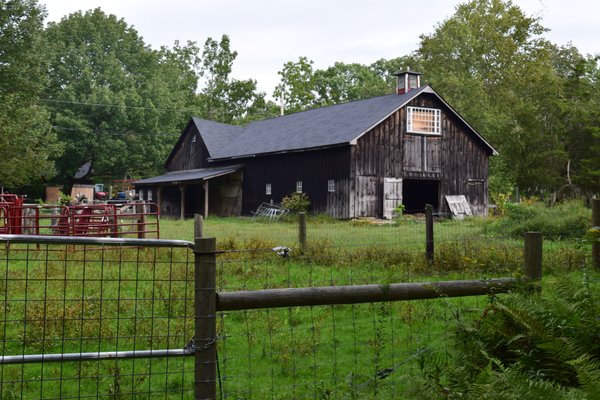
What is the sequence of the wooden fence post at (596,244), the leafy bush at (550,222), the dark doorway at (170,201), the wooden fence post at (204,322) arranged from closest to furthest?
the wooden fence post at (204,322), the wooden fence post at (596,244), the leafy bush at (550,222), the dark doorway at (170,201)

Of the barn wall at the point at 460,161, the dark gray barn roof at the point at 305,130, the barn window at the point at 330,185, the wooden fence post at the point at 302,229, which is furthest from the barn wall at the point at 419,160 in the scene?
the wooden fence post at the point at 302,229

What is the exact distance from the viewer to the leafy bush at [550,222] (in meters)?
17.9

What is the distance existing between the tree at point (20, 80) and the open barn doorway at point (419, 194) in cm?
2315

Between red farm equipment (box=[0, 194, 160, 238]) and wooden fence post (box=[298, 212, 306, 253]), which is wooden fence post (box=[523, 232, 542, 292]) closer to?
wooden fence post (box=[298, 212, 306, 253])

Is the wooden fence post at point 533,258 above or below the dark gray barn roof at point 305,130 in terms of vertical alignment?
below

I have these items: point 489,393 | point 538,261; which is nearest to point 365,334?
point 538,261

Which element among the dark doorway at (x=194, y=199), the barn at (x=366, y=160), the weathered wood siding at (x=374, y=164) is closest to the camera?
the weathered wood siding at (x=374, y=164)

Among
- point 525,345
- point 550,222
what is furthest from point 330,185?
point 525,345

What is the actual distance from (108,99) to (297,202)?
27.1 metres

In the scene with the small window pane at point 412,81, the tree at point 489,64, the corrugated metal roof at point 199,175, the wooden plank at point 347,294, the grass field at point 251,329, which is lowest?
the grass field at point 251,329

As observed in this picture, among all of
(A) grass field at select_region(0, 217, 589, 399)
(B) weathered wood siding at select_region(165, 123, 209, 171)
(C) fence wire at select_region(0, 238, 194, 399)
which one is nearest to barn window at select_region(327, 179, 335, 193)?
(B) weathered wood siding at select_region(165, 123, 209, 171)

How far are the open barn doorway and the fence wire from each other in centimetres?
2801

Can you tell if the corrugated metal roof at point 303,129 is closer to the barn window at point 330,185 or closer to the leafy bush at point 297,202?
the barn window at point 330,185

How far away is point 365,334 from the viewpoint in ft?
28.2
